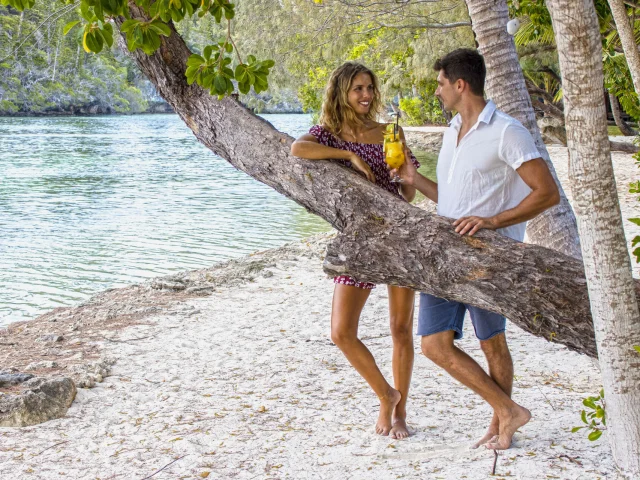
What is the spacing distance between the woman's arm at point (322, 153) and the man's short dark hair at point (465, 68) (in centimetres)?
57

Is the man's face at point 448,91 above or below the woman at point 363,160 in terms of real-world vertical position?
Result: above

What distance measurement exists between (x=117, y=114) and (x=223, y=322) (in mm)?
91793

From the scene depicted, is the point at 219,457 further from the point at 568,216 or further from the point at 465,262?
the point at 568,216

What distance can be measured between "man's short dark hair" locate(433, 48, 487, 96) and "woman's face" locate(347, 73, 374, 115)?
2.08ft

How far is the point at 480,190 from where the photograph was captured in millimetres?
3311

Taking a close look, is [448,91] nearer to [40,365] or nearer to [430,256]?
[430,256]

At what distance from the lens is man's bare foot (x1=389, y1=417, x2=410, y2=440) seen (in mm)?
4086

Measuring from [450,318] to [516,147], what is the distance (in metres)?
0.77

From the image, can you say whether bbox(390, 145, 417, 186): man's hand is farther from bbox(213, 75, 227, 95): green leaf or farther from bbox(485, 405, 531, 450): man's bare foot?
bbox(485, 405, 531, 450): man's bare foot

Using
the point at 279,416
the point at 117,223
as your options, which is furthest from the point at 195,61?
the point at 117,223

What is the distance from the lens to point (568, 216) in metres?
4.62

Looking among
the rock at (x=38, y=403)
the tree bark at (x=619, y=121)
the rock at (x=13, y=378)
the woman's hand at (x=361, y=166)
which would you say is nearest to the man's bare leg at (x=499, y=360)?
the woman's hand at (x=361, y=166)

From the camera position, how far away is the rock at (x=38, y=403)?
4.72m

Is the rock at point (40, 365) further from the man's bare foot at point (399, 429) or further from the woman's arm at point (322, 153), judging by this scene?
the woman's arm at point (322, 153)
